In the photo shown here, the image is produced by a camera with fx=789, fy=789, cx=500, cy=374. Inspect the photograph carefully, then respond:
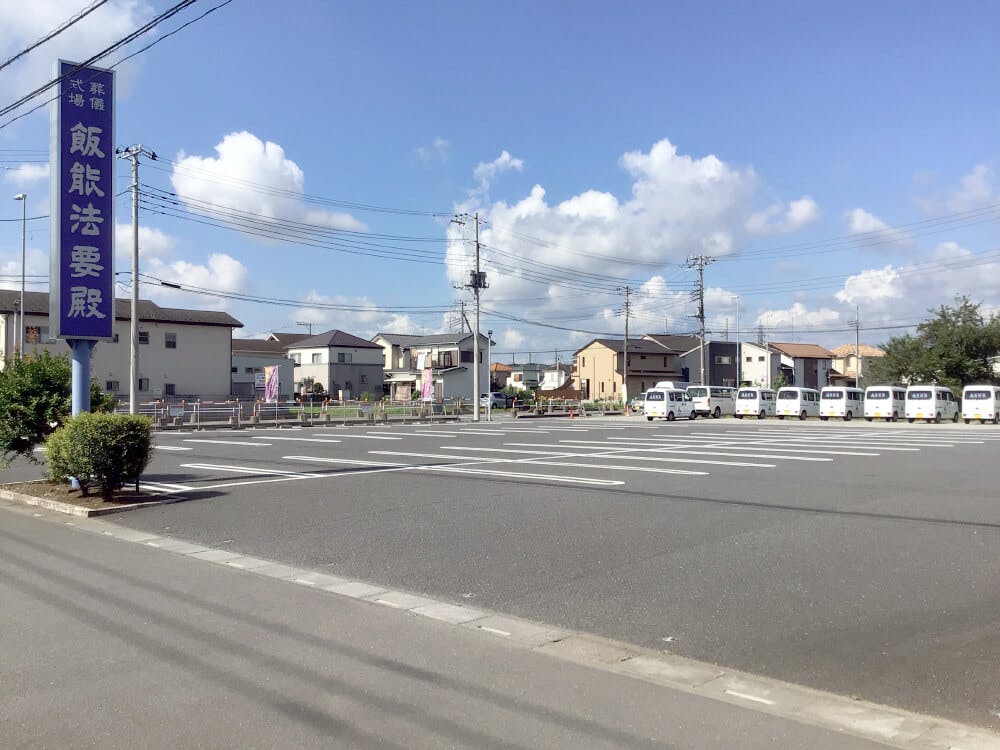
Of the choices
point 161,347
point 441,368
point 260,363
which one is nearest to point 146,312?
point 161,347

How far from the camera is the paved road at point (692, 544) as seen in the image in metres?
5.88

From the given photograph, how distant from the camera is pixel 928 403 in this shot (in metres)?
44.5

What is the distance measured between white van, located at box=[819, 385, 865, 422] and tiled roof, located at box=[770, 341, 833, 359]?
41.3 metres

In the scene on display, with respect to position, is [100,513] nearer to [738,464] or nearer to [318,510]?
A: [318,510]

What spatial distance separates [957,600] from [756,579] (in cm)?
173

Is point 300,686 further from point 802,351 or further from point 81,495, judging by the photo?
point 802,351

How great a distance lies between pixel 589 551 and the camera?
917cm

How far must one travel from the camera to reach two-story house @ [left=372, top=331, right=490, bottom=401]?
2958 inches

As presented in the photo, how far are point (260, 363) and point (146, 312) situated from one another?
20.1 m

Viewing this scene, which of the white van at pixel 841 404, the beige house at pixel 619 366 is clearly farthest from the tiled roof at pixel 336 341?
the white van at pixel 841 404

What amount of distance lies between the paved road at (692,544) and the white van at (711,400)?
99.3 feet

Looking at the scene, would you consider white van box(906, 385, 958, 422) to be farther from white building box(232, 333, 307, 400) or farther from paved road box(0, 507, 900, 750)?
paved road box(0, 507, 900, 750)

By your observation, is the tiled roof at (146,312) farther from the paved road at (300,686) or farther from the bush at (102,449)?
the paved road at (300,686)

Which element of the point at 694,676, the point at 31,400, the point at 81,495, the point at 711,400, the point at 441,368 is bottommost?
the point at 694,676
